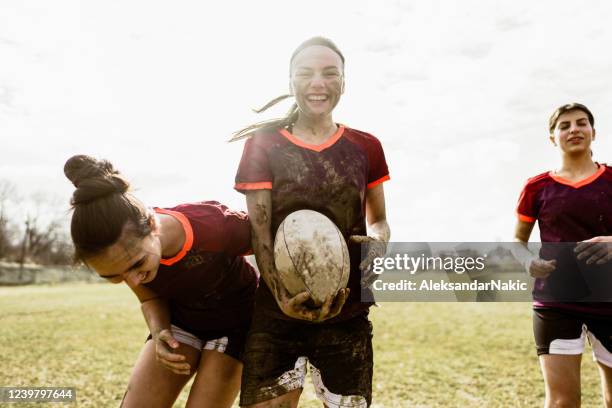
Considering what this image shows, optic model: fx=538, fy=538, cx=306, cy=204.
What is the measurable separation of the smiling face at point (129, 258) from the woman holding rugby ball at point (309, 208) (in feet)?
1.88

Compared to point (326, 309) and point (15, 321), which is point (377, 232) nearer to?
point (326, 309)

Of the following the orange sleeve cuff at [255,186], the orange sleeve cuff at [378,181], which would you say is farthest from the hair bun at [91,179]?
the orange sleeve cuff at [378,181]

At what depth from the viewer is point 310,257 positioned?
2889 mm

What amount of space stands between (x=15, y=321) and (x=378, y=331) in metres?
10.6

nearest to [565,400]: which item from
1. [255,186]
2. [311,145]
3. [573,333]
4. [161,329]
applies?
[573,333]

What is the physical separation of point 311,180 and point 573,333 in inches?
104

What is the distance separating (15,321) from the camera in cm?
1560

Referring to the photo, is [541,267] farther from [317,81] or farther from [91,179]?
[91,179]

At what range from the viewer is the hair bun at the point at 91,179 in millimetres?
2805

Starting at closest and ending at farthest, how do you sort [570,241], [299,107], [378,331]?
[299,107], [570,241], [378,331]

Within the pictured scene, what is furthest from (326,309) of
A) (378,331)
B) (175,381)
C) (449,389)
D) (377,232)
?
(378,331)

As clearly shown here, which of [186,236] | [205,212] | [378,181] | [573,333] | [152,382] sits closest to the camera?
[186,236]

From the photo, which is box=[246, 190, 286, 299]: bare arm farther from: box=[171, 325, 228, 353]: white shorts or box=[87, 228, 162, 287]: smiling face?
box=[171, 325, 228, 353]: white shorts

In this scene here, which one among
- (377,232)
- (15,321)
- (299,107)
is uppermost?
(299,107)
